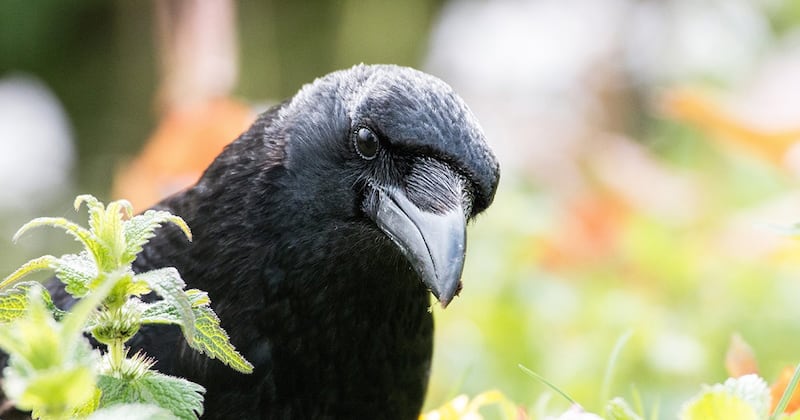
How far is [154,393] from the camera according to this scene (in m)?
0.99

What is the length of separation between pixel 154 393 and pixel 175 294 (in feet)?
0.36

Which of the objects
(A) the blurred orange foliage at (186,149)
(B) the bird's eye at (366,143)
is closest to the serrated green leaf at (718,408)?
(B) the bird's eye at (366,143)

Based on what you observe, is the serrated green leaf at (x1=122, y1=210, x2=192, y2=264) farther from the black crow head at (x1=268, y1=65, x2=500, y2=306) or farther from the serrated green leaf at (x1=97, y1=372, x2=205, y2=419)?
the black crow head at (x1=268, y1=65, x2=500, y2=306)

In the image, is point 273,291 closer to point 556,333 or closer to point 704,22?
point 556,333

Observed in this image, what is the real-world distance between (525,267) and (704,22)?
2864 millimetres

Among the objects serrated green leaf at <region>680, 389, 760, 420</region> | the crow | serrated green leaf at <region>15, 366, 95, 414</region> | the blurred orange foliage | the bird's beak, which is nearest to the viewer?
serrated green leaf at <region>15, 366, 95, 414</region>

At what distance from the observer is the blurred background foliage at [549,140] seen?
2.46 m

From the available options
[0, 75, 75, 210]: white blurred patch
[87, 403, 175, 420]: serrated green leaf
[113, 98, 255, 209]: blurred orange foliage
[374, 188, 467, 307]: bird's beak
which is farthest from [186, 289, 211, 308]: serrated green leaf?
[0, 75, 75, 210]: white blurred patch

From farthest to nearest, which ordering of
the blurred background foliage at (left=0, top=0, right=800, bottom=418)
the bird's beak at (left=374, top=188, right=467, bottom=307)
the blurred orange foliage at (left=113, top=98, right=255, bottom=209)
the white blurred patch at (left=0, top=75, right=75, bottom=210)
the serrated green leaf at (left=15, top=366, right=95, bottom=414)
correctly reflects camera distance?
1. the white blurred patch at (left=0, top=75, right=75, bottom=210)
2. the blurred orange foliage at (left=113, top=98, right=255, bottom=209)
3. the blurred background foliage at (left=0, top=0, right=800, bottom=418)
4. the bird's beak at (left=374, top=188, right=467, bottom=307)
5. the serrated green leaf at (left=15, top=366, right=95, bottom=414)

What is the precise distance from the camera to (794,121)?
2898 mm

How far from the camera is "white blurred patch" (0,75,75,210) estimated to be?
5.75 metres

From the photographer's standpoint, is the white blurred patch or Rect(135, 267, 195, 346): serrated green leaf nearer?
Rect(135, 267, 195, 346): serrated green leaf

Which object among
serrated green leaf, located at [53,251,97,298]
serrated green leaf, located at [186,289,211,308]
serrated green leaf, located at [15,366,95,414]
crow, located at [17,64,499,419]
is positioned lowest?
crow, located at [17,64,499,419]

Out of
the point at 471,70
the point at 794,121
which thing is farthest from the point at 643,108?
the point at 794,121
